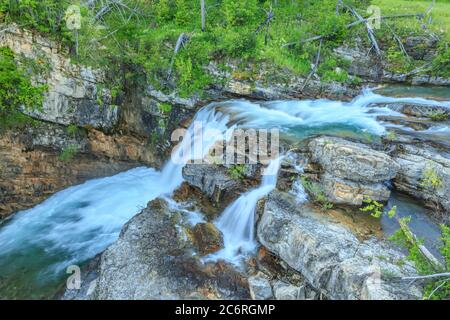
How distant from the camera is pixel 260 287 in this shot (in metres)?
6.54

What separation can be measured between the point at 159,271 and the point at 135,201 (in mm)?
4621

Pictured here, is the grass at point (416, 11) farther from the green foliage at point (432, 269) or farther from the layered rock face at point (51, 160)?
the layered rock face at point (51, 160)

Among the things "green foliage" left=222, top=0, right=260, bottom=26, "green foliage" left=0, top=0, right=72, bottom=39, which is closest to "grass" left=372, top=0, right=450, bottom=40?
"green foliage" left=222, top=0, right=260, bottom=26

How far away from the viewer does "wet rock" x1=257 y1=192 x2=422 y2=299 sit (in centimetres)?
552

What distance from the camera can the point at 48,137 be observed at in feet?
37.0

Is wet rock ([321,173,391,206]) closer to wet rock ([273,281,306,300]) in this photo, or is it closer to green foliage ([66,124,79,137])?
wet rock ([273,281,306,300])

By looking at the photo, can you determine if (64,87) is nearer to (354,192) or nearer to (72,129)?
(72,129)

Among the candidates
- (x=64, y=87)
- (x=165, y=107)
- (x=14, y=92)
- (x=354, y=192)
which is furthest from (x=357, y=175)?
(x=14, y=92)

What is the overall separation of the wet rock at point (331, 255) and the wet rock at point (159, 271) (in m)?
1.23

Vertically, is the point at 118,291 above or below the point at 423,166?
below

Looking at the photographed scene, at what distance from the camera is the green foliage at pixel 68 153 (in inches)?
456

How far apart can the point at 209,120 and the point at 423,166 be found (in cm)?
631
